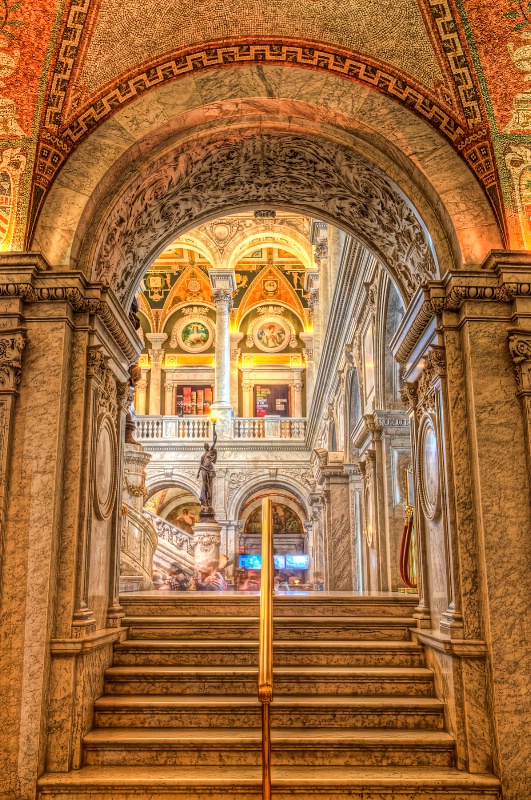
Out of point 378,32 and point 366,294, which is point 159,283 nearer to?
point 366,294

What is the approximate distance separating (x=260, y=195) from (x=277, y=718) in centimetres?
519

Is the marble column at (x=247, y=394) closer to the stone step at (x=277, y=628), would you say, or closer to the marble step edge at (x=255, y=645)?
the stone step at (x=277, y=628)

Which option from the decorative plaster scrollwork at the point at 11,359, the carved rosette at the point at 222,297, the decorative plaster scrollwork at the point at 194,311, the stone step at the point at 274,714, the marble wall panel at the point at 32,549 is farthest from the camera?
the decorative plaster scrollwork at the point at 194,311

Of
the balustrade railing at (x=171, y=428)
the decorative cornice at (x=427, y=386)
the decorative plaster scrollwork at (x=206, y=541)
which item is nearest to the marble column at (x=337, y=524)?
the decorative plaster scrollwork at (x=206, y=541)

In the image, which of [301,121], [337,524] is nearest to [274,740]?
[301,121]

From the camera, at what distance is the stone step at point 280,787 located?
488 cm

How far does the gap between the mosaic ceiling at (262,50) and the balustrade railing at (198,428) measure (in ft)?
68.3

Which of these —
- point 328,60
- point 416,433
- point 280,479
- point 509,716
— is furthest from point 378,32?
point 280,479

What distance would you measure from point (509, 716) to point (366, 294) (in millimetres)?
8658

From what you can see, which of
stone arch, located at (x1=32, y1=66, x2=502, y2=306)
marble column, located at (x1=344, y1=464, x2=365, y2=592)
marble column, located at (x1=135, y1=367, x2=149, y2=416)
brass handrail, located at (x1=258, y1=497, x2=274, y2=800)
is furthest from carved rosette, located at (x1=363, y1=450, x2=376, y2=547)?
marble column, located at (x1=135, y1=367, x2=149, y2=416)

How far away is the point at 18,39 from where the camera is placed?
5879 millimetres

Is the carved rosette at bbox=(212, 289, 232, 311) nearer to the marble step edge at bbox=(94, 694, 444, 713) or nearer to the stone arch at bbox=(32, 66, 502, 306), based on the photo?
the stone arch at bbox=(32, 66, 502, 306)

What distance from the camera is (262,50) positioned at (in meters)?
6.17

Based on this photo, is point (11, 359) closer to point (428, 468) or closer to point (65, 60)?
point (65, 60)
